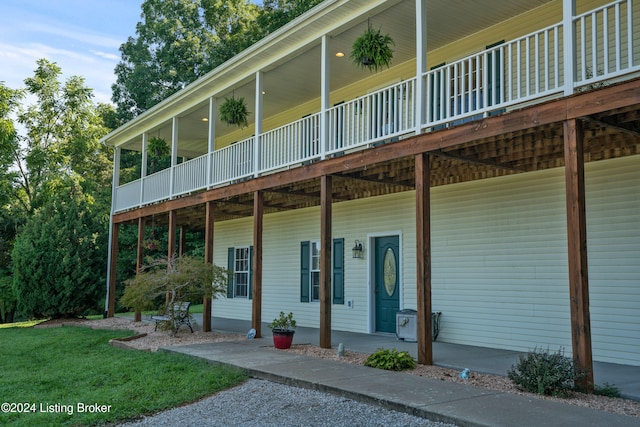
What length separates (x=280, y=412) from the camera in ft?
18.8

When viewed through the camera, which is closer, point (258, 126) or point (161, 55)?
point (258, 126)

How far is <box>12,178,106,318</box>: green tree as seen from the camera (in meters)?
17.7

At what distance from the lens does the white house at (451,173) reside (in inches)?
273

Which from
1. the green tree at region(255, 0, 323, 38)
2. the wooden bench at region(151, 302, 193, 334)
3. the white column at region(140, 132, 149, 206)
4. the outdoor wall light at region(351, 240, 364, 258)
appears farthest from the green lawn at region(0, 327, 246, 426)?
the green tree at region(255, 0, 323, 38)

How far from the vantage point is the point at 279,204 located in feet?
48.6

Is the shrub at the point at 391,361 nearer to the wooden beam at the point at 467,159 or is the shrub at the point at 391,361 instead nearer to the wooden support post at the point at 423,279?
the wooden support post at the point at 423,279

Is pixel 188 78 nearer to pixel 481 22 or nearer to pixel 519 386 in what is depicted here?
pixel 481 22

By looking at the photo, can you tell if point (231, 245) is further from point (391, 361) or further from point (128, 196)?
point (391, 361)

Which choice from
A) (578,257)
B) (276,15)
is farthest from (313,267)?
(276,15)

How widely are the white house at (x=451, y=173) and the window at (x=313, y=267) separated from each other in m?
0.04

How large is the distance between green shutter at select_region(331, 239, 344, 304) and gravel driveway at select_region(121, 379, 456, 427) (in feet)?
21.3

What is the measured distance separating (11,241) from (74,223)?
759 centimetres

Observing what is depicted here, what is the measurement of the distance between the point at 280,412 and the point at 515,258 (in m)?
5.58

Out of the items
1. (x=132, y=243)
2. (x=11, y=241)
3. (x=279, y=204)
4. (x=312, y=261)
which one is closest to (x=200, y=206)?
(x=279, y=204)
